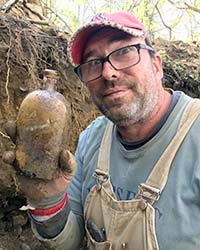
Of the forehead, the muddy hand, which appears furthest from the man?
the muddy hand

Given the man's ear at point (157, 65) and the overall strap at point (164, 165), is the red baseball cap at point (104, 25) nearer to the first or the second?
the man's ear at point (157, 65)

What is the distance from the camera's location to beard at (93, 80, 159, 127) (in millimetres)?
1574

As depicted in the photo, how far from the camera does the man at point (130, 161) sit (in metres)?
1.44

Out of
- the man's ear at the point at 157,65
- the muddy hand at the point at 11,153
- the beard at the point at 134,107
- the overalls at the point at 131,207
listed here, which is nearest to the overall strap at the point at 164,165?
the overalls at the point at 131,207

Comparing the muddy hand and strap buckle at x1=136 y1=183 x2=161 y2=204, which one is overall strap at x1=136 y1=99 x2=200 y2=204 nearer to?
strap buckle at x1=136 y1=183 x2=161 y2=204

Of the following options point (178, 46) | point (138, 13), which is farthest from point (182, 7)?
point (178, 46)

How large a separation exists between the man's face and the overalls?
0.55 ft

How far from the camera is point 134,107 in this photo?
1.57 m

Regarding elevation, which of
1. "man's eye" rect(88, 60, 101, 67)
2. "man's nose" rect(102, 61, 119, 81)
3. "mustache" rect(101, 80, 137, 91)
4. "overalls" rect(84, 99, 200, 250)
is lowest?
"overalls" rect(84, 99, 200, 250)

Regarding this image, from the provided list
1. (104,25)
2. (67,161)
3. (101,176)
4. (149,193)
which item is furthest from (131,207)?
(104,25)

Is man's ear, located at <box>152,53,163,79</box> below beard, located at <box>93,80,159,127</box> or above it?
above

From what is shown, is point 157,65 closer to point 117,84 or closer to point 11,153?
point 117,84

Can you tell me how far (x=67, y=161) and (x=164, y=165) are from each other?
38 cm

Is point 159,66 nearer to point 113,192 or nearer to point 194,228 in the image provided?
point 113,192
